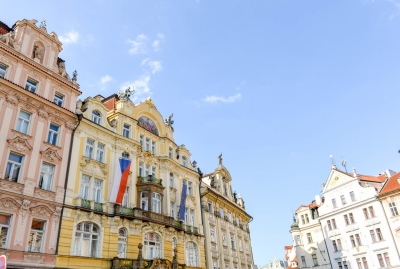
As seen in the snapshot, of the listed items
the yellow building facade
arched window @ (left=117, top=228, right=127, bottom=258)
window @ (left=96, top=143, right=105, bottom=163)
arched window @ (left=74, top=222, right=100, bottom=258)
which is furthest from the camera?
window @ (left=96, top=143, right=105, bottom=163)

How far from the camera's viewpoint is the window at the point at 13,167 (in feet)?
70.7

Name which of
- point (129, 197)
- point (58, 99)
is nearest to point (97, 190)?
point (129, 197)

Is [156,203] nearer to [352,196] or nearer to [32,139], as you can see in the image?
[32,139]

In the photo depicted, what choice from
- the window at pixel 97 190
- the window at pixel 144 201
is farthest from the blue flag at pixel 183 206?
the window at pixel 97 190

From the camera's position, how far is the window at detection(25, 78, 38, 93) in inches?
981

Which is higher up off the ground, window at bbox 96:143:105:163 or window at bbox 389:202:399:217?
window at bbox 96:143:105:163

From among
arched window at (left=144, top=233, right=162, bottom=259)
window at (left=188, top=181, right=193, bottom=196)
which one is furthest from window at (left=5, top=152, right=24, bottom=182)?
window at (left=188, top=181, right=193, bottom=196)

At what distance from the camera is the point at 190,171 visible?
39344mm

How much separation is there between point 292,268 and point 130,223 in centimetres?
4277

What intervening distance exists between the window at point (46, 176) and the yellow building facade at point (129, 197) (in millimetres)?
1397

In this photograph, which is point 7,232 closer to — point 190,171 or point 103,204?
point 103,204

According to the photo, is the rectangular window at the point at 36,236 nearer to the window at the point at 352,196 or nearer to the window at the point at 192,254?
the window at the point at 192,254

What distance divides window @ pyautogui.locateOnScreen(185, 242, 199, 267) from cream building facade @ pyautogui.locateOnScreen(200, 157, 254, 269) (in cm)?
261

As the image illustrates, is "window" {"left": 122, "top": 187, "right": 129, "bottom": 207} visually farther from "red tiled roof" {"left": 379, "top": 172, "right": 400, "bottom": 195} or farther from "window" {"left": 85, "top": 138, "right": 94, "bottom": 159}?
"red tiled roof" {"left": 379, "top": 172, "right": 400, "bottom": 195}
